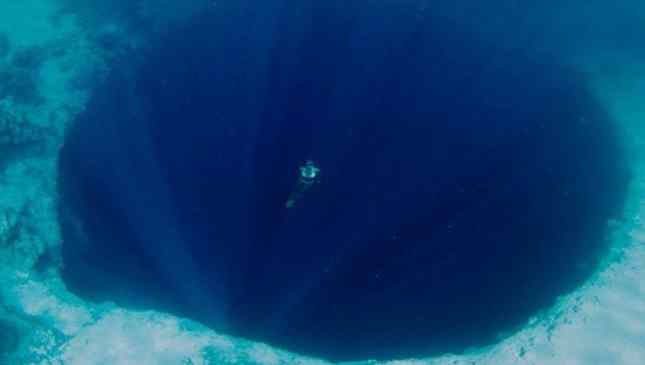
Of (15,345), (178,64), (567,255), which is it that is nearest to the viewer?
(15,345)

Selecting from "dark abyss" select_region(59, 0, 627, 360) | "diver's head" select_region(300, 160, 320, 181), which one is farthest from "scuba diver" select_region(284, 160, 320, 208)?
"dark abyss" select_region(59, 0, 627, 360)

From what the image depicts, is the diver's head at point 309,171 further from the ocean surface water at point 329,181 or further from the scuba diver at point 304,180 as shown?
the ocean surface water at point 329,181

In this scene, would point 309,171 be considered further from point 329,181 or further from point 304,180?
point 329,181

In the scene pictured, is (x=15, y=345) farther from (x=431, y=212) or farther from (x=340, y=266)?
(x=431, y=212)

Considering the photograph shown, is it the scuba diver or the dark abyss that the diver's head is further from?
the dark abyss

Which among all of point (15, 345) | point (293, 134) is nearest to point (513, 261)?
point (293, 134)

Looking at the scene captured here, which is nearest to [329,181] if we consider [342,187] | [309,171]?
[342,187]
